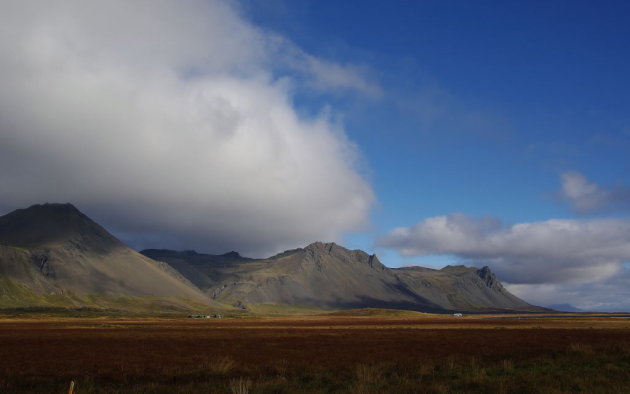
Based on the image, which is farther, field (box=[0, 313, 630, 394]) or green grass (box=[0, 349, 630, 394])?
field (box=[0, 313, 630, 394])

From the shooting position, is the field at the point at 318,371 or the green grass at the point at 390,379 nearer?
the green grass at the point at 390,379

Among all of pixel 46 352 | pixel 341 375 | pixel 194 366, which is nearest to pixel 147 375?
pixel 194 366

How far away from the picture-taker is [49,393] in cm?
2253

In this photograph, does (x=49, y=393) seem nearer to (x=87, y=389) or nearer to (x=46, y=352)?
(x=87, y=389)

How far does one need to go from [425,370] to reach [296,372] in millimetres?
6893

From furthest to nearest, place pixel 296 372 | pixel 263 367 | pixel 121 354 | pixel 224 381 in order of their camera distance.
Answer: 1. pixel 121 354
2. pixel 263 367
3. pixel 296 372
4. pixel 224 381

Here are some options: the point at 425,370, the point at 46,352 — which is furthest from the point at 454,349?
the point at 46,352

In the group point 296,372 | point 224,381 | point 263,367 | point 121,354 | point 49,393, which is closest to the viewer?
point 49,393

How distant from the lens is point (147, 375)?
27578 millimetres

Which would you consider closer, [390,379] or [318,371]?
[390,379]

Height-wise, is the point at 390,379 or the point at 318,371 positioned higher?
the point at 390,379

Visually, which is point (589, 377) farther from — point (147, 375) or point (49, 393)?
point (49, 393)

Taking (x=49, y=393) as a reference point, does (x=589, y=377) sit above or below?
above

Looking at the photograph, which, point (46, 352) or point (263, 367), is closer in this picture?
point (263, 367)
